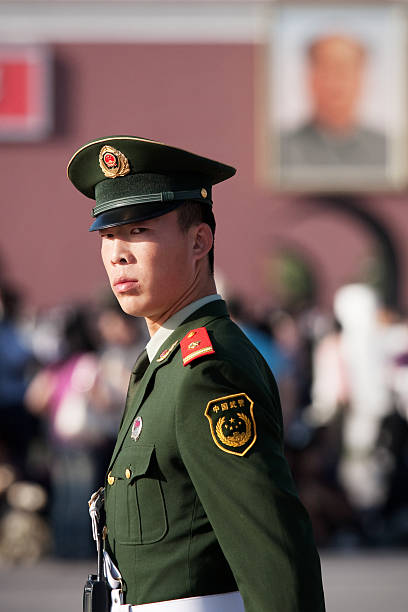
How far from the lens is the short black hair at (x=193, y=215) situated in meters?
2.12

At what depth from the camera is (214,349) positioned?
196cm

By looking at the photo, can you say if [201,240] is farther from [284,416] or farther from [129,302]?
[284,416]

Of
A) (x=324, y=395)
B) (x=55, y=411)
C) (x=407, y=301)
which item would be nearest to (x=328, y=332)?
(x=324, y=395)

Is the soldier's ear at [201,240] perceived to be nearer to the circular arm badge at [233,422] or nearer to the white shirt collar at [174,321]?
the white shirt collar at [174,321]

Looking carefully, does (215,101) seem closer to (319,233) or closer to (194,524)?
(319,233)

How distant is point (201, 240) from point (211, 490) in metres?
0.47

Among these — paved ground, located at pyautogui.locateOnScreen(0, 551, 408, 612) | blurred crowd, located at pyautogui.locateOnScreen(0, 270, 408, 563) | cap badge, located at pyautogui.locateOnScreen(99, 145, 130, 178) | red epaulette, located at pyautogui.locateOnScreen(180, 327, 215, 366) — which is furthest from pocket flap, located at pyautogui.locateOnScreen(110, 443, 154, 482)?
blurred crowd, located at pyautogui.locateOnScreen(0, 270, 408, 563)

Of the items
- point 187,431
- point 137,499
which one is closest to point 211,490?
point 187,431

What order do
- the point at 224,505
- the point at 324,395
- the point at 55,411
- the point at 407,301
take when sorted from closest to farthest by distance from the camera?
the point at 224,505 < the point at 55,411 < the point at 324,395 < the point at 407,301

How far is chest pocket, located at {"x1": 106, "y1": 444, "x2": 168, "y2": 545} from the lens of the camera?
199 centimetres

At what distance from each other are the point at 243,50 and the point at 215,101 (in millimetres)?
850

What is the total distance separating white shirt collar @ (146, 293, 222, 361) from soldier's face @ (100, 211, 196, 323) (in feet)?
0.13

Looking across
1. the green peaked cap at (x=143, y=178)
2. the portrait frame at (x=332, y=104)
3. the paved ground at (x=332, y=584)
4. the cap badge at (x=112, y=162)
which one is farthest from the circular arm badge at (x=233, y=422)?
the portrait frame at (x=332, y=104)

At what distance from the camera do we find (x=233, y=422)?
1.88m
